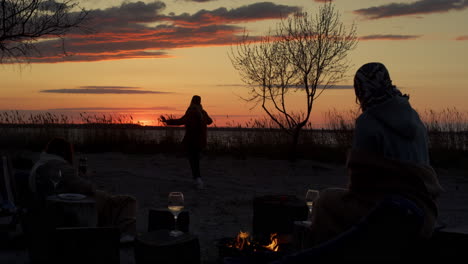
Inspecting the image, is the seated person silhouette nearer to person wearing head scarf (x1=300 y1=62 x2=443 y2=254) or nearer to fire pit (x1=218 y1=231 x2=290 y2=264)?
fire pit (x1=218 y1=231 x2=290 y2=264)

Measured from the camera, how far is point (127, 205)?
675cm

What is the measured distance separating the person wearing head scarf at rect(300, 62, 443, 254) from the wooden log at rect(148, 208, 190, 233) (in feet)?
10.6

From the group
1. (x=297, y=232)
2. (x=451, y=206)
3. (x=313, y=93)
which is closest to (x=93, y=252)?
(x=297, y=232)

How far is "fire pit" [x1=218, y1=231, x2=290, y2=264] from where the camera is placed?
4.98 meters

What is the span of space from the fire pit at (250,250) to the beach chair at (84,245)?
108 cm

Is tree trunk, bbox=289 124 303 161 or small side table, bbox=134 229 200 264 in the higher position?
small side table, bbox=134 229 200 264

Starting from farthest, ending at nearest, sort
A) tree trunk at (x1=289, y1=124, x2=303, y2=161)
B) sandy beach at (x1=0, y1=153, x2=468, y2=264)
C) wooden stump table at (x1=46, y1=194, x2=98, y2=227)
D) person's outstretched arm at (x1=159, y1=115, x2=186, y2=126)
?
1. tree trunk at (x1=289, y1=124, x2=303, y2=161)
2. person's outstretched arm at (x1=159, y1=115, x2=186, y2=126)
3. sandy beach at (x1=0, y1=153, x2=468, y2=264)
4. wooden stump table at (x1=46, y1=194, x2=98, y2=227)

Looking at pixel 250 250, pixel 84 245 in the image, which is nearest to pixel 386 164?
pixel 250 250

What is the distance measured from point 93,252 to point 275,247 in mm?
1786

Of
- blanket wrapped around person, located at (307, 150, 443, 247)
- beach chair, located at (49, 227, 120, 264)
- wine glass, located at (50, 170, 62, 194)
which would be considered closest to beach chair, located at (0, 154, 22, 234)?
wine glass, located at (50, 170, 62, 194)

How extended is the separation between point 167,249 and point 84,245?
0.82 m

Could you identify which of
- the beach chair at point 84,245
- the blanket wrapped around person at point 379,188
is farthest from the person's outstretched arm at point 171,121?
the blanket wrapped around person at point 379,188

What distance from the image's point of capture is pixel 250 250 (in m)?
5.28

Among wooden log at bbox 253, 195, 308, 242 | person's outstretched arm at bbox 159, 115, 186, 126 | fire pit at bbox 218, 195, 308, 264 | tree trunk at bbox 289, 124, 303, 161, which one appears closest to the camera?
fire pit at bbox 218, 195, 308, 264
